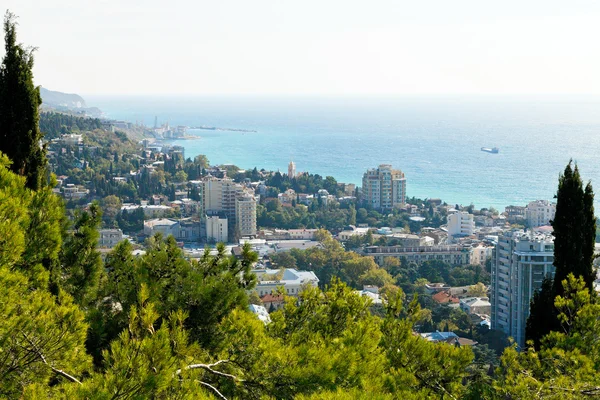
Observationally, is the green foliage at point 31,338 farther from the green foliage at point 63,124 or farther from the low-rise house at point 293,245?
the green foliage at point 63,124

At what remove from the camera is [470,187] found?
3603 centimetres

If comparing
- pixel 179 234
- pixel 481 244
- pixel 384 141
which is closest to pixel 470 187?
pixel 481 244

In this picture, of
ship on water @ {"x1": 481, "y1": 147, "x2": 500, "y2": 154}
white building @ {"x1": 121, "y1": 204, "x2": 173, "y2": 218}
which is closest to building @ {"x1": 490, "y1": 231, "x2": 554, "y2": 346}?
white building @ {"x1": 121, "y1": 204, "x2": 173, "y2": 218}

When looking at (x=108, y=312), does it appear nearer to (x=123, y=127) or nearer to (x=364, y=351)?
(x=364, y=351)

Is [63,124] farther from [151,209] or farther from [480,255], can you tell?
[480,255]

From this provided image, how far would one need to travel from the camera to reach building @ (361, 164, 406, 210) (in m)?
29.0

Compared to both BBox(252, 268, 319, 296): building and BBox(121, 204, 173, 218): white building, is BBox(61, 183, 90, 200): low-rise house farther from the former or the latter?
BBox(252, 268, 319, 296): building

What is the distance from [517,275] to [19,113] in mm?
10875

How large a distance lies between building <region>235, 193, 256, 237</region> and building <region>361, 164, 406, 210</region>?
570 centimetres

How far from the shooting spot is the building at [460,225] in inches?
958

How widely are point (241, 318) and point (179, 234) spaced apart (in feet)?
69.8

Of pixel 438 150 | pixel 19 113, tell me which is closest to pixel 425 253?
pixel 19 113

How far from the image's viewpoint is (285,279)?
17.4 meters

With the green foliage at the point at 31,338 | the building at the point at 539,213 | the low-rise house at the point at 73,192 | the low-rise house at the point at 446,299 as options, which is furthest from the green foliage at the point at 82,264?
the low-rise house at the point at 73,192
